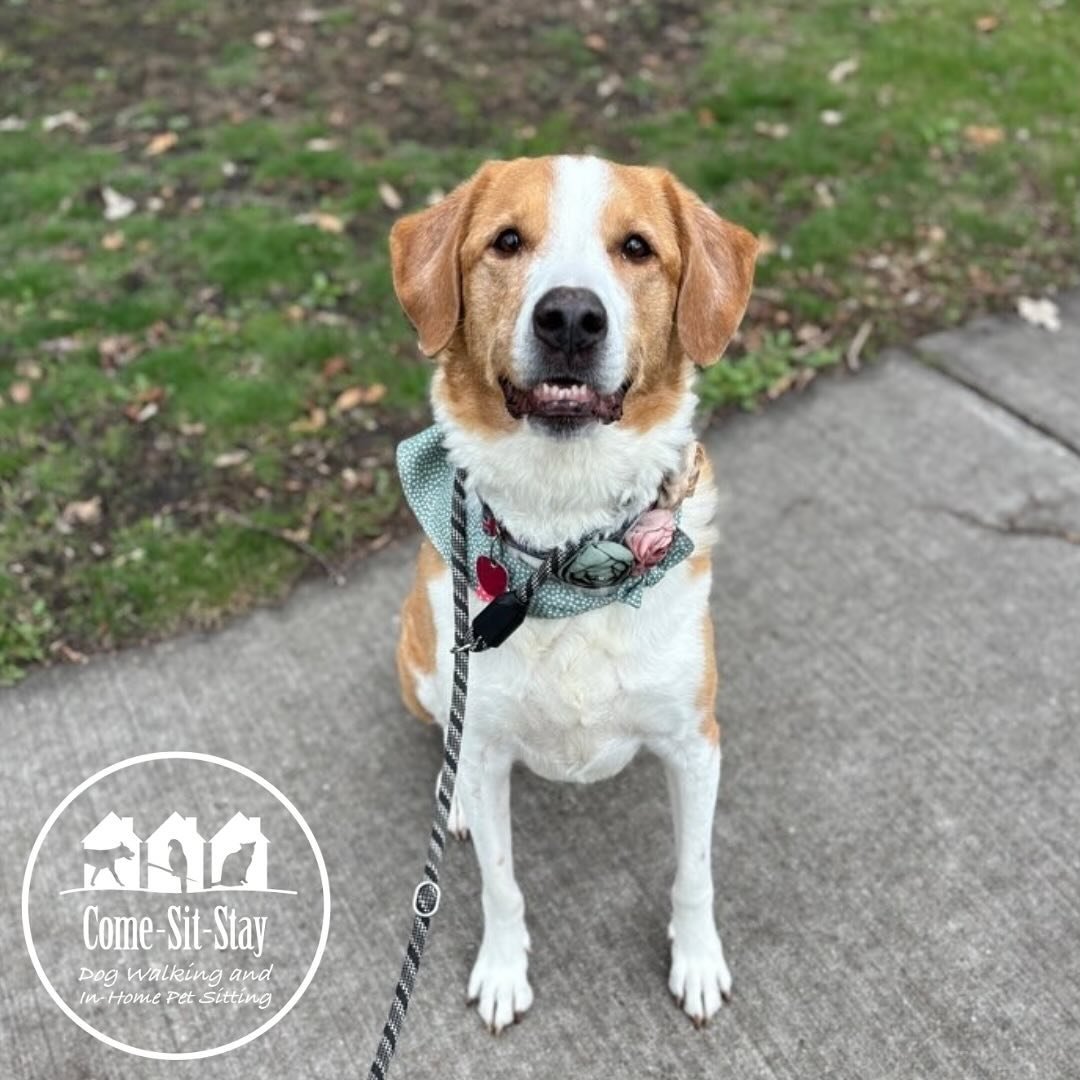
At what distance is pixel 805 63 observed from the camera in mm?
7184

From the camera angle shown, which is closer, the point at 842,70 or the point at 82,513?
the point at 82,513

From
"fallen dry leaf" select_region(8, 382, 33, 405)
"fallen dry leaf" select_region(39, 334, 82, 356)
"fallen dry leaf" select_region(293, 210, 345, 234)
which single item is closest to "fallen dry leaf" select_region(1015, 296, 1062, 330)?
"fallen dry leaf" select_region(293, 210, 345, 234)

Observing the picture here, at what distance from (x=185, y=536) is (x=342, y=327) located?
1.52 meters

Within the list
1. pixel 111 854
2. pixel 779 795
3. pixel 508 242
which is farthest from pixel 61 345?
pixel 779 795

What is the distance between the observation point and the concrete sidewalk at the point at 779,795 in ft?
9.18

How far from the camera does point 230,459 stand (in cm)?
462

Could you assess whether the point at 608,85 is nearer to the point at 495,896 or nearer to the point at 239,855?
the point at 239,855

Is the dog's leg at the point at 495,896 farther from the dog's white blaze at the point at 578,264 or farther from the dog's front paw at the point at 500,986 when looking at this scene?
the dog's white blaze at the point at 578,264

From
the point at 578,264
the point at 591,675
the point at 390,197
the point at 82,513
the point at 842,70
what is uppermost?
the point at 578,264

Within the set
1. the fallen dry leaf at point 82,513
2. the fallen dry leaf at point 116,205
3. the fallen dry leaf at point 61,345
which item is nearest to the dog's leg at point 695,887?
the fallen dry leaf at point 82,513

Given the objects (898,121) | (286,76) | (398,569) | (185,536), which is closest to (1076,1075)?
(398,569)

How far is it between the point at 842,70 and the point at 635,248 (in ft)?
17.8

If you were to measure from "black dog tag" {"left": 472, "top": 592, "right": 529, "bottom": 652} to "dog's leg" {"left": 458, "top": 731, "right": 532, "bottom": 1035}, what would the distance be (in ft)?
1.16

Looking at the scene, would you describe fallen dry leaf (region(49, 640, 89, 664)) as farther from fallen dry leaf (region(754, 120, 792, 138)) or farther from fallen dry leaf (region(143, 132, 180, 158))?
fallen dry leaf (region(754, 120, 792, 138))
